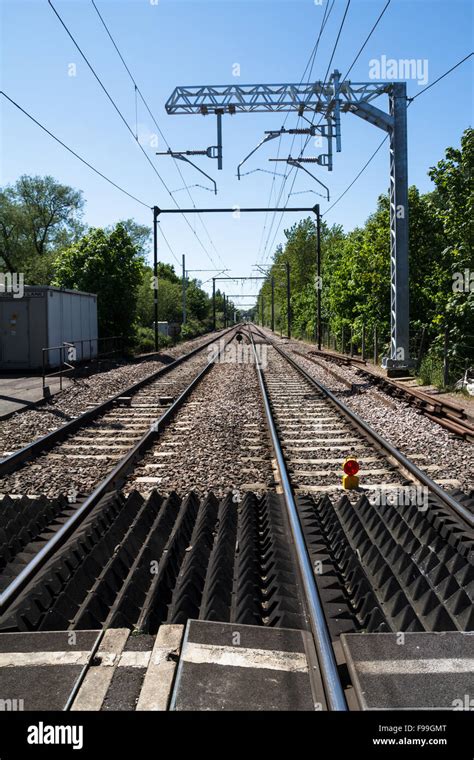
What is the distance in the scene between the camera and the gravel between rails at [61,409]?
406 inches

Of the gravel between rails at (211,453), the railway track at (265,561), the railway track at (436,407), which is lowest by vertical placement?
the railway track at (265,561)

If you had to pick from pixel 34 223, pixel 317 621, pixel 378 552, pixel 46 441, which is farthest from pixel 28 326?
pixel 34 223

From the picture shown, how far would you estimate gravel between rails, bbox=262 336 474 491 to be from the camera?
7.85 meters

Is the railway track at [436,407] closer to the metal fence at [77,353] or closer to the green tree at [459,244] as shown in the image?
the green tree at [459,244]

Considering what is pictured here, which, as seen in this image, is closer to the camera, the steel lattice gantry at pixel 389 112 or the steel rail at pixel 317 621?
the steel rail at pixel 317 621

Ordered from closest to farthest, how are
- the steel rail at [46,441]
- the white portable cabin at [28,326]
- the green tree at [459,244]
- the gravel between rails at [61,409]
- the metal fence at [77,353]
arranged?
the steel rail at [46,441] < the gravel between rails at [61,409] < the green tree at [459,244] < the metal fence at [77,353] < the white portable cabin at [28,326]

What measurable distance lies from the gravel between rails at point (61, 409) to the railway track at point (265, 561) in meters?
3.45

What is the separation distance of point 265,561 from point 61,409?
915cm

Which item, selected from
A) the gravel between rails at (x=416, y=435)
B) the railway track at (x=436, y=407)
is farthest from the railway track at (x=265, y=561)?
the railway track at (x=436, y=407)

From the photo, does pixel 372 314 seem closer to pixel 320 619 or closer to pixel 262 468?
pixel 262 468

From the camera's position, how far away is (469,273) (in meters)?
14.2

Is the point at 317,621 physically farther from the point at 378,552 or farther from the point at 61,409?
the point at 61,409

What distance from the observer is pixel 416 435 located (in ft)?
32.7
